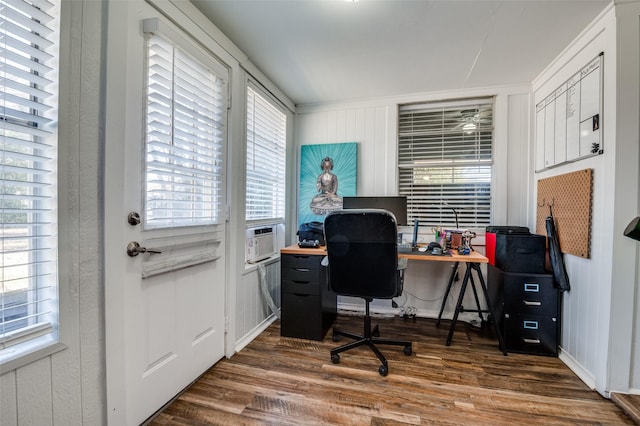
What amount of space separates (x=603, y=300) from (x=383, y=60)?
2.35m

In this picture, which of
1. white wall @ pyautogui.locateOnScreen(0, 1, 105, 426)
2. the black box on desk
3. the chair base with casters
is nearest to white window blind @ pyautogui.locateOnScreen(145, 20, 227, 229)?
white wall @ pyautogui.locateOnScreen(0, 1, 105, 426)

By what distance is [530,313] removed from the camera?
2.21 metres

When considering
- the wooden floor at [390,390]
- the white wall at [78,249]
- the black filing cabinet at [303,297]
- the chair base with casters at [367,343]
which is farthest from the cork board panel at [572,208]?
the white wall at [78,249]

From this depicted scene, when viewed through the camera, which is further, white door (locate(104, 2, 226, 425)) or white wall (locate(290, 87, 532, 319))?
white wall (locate(290, 87, 532, 319))

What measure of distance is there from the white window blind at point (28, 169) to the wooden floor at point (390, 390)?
37.6 inches

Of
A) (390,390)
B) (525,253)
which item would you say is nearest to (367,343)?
(390,390)

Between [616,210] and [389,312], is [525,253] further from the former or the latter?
[389,312]

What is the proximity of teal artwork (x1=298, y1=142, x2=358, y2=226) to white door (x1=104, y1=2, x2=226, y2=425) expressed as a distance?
1613 mm

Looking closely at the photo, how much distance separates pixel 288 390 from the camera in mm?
1758

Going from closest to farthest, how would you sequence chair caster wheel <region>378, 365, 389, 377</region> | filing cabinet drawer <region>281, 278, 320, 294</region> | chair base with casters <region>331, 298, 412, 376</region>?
1. chair caster wheel <region>378, 365, 389, 377</region>
2. chair base with casters <region>331, 298, 412, 376</region>
3. filing cabinet drawer <region>281, 278, 320, 294</region>

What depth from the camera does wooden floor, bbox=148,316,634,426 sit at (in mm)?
1524

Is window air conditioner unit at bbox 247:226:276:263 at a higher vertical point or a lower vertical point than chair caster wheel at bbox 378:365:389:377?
higher

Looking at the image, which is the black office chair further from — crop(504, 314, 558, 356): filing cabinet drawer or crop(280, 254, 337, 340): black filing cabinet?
crop(504, 314, 558, 356): filing cabinet drawer

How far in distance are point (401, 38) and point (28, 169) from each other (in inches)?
90.1
